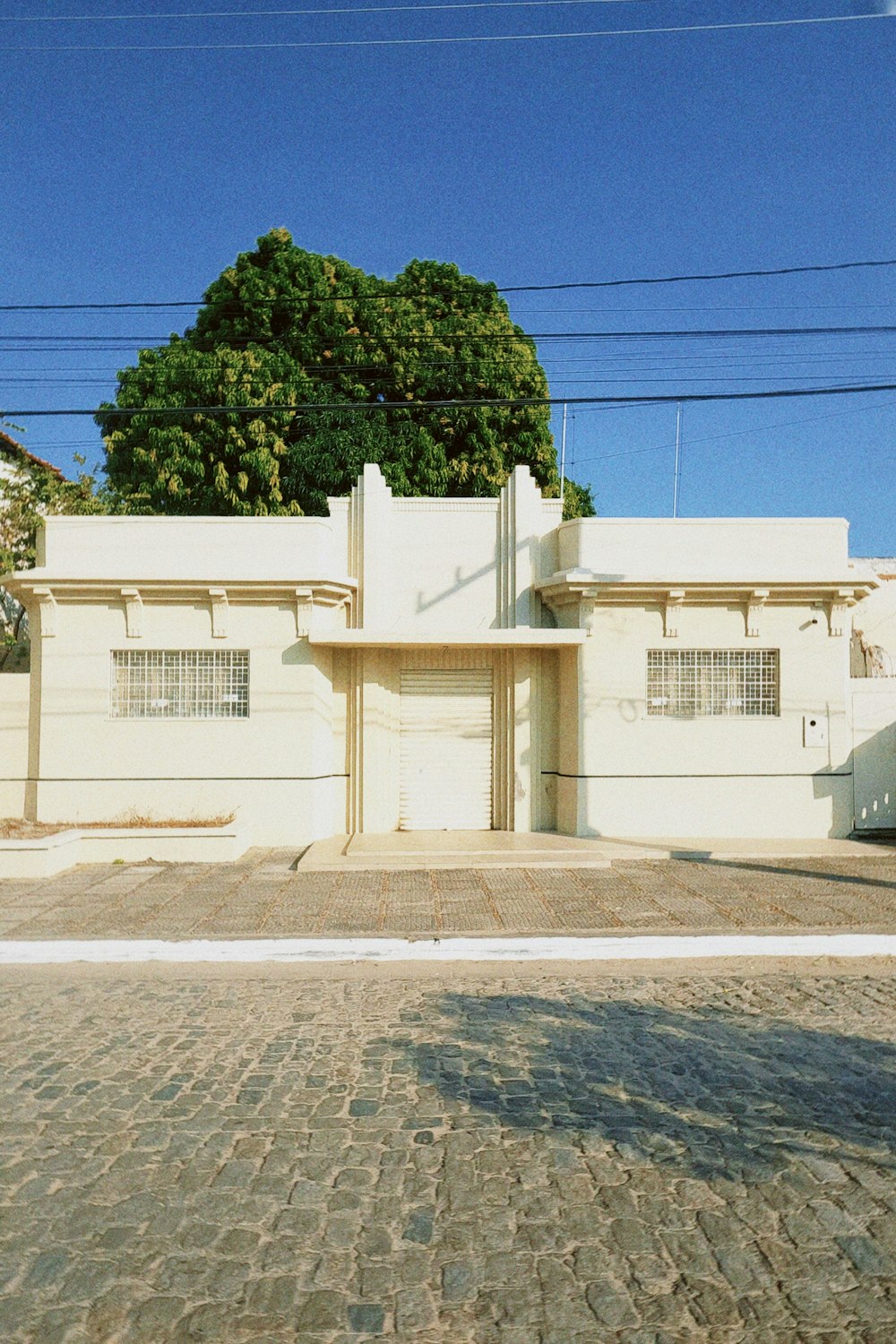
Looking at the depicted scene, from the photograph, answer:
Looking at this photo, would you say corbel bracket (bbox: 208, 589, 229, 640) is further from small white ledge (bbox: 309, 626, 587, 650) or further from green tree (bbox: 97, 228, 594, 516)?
green tree (bbox: 97, 228, 594, 516)

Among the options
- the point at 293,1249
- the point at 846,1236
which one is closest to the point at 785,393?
the point at 846,1236

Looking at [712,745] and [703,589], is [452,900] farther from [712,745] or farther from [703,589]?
[703,589]

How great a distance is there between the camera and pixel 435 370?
24.7 meters

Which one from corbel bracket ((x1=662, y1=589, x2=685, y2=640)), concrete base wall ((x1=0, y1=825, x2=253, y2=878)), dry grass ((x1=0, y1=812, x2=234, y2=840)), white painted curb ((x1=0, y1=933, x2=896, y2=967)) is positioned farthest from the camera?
corbel bracket ((x1=662, y1=589, x2=685, y2=640))

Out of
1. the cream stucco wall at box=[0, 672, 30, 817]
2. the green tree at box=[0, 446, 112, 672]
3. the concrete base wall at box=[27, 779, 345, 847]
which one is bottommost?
the concrete base wall at box=[27, 779, 345, 847]

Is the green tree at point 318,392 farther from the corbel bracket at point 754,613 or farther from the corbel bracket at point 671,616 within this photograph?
the corbel bracket at point 754,613

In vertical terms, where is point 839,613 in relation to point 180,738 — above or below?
above

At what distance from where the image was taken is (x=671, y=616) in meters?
13.9

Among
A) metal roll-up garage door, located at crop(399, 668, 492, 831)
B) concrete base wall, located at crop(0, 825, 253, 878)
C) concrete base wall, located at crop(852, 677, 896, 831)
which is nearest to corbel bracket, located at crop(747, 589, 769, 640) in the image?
concrete base wall, located at crop(852, 677, 896, 831)

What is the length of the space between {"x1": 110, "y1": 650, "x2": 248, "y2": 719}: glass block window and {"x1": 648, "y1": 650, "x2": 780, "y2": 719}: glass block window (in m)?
5.94

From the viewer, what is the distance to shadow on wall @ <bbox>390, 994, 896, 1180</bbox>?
175 inches

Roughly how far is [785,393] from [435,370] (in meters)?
14.1

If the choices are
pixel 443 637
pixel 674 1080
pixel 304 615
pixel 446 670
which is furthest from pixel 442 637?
pixel 674 1080

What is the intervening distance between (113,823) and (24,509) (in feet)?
25.5
